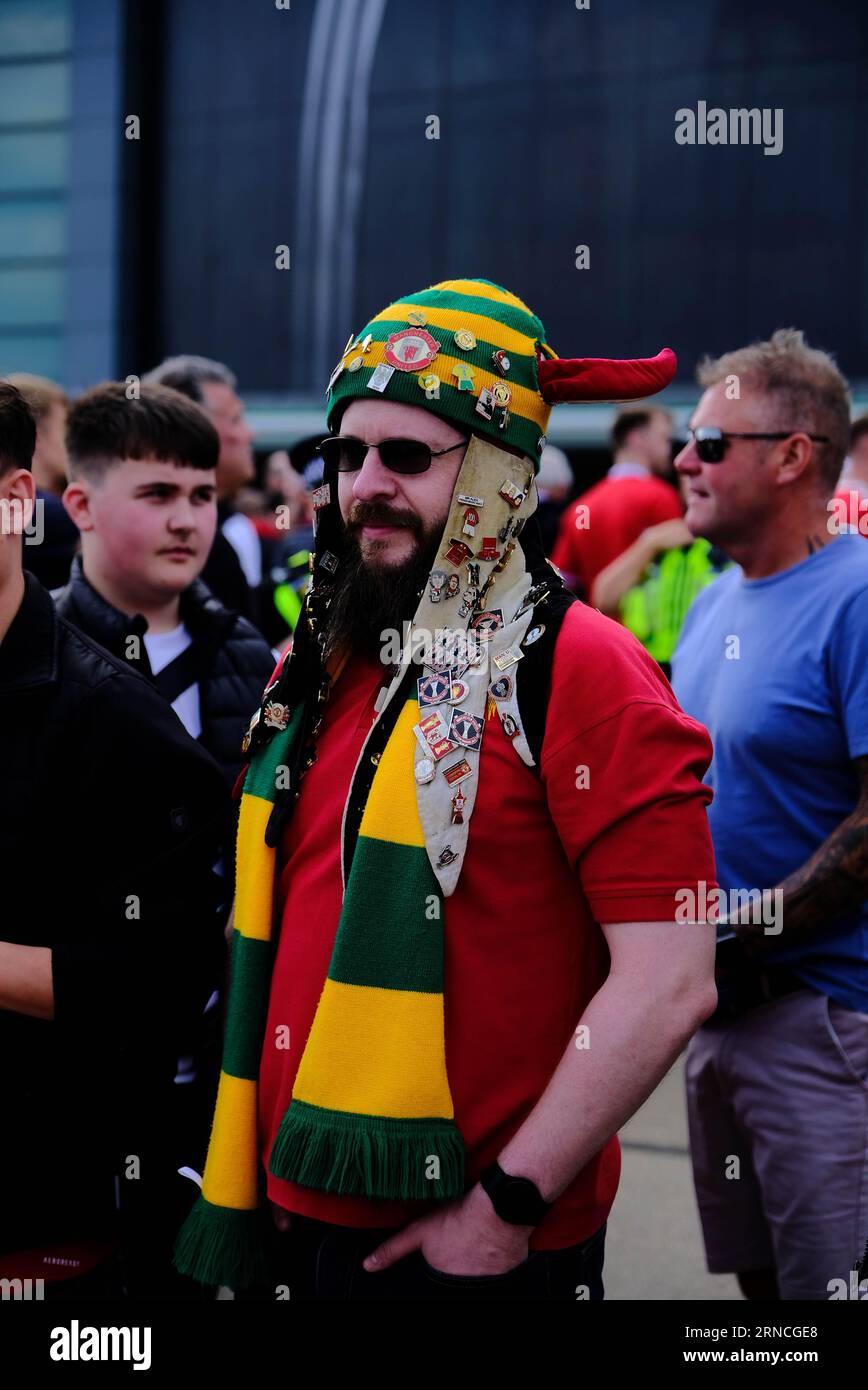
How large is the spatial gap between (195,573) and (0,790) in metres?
1.45

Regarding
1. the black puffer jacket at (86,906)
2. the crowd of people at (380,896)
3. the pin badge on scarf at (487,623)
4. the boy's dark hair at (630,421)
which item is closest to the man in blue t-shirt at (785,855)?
the crowd of people at (380,896)

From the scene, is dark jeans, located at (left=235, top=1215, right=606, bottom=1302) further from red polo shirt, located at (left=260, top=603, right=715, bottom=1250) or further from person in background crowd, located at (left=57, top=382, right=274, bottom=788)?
person in background crowd, located at (left=57, top=382, right=274, bottom=788)

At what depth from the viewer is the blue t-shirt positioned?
2.90 meters

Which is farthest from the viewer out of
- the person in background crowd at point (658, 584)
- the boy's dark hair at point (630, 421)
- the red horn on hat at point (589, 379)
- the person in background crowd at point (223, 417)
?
the boy's dark hair at point (630, 421)

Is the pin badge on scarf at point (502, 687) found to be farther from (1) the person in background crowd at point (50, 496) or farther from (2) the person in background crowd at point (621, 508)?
(2) the person in background crowd at point (621, 508)

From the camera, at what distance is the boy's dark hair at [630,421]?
24.2ft

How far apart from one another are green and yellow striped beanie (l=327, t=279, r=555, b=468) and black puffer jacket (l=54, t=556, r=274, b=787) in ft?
3.56

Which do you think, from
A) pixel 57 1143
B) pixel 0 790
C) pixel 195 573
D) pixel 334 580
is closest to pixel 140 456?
pixel 195 573

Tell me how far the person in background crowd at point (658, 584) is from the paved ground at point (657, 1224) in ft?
5.63

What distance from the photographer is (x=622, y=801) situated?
72.3 inches

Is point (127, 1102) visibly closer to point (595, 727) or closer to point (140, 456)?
point (595, 727)

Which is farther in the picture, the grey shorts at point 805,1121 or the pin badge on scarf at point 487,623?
the grey shorts at point 805,1121

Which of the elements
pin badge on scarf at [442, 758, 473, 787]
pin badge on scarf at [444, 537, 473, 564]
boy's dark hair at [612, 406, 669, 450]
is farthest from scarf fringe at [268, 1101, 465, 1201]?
boy's dark hair at [612, 406, 669, 450]

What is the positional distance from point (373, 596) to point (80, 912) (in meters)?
0.62
